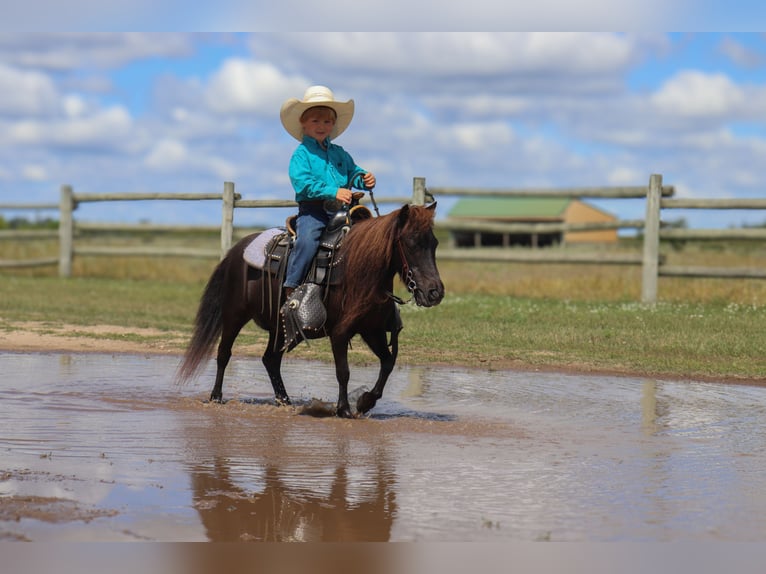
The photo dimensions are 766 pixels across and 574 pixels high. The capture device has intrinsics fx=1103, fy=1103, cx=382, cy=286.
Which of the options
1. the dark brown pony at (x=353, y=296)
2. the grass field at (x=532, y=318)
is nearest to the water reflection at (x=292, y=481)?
the dark brown pony at (x=353, y=296)

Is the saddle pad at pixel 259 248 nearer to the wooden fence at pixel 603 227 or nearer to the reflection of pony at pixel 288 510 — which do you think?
the reflection of pony at pixel 288 510

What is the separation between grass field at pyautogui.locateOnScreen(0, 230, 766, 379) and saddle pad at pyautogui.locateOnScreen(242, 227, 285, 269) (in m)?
3.32

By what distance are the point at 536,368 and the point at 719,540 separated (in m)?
6.43

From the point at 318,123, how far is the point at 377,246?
1.11 metres

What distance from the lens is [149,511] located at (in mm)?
5184

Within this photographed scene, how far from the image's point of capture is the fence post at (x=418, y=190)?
18.2 metres

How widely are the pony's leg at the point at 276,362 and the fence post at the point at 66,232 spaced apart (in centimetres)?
1589

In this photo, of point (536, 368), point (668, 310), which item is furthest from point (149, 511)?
point (668, 310)

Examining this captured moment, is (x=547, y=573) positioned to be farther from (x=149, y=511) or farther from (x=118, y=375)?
(x=118, y=375)

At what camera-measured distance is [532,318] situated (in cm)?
1521

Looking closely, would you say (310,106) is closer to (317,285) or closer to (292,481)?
(317,285)

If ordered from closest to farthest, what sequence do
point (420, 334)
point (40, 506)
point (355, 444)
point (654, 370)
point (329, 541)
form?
point (329, 541) < point (40, 506) < point (355, 444) < point (654, 370) < point (420, 334)

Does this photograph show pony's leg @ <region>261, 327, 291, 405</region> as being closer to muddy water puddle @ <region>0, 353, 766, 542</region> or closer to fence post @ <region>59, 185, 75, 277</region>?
muddy water puddle @ <region>0, 353, 766, 542</region>

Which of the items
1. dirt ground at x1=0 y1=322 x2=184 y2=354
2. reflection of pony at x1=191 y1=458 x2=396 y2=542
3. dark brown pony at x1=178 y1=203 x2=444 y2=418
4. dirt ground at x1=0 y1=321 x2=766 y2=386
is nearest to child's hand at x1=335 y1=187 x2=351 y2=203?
dark brown pony at x1=178 y1=203 x2=444 y2=418
